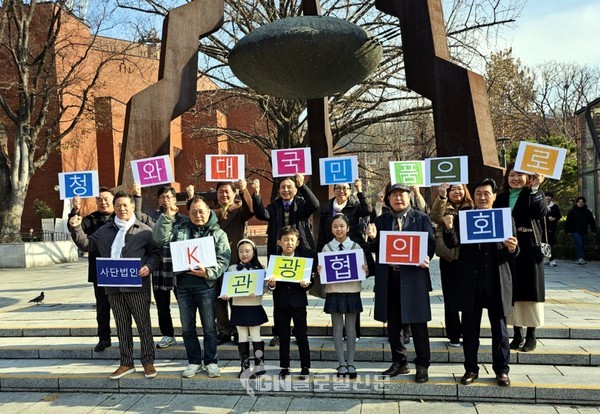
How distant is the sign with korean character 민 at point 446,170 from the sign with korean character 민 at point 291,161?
1462mm

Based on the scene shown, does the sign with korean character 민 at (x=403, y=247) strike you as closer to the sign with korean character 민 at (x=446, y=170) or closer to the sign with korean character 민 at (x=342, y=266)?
the sign with korean character 민 at (x=342, y=266)

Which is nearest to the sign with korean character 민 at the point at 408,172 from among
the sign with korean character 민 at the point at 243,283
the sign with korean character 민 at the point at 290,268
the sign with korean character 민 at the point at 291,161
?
the sign with korean character 민 at the point at 291,161

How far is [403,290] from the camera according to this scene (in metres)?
4.34

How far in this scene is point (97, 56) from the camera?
29438 millimetres

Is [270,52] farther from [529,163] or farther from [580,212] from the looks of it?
[580,212]

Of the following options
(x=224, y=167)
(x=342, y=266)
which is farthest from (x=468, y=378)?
(x=224, y=167)

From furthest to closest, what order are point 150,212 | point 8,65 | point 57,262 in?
point 8,65
point 57,262
point 150,212

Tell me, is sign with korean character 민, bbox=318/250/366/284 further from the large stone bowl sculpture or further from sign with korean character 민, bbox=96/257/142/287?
the large stone bowl sculpture

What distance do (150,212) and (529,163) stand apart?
177 inches

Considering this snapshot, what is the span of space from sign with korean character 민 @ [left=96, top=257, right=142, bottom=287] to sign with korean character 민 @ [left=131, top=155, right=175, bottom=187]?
1471mm

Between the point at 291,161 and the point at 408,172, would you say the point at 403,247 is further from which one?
the point at 291,161

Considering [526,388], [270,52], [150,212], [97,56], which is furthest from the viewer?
[97,56]

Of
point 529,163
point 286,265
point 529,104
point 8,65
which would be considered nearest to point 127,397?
point 286,265

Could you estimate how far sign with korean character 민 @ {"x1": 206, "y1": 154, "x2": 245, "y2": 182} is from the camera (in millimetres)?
5691
